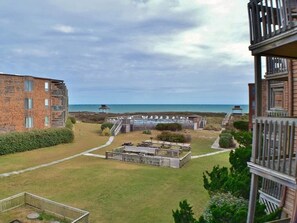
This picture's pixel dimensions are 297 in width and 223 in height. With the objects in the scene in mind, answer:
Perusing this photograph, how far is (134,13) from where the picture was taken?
24.5m

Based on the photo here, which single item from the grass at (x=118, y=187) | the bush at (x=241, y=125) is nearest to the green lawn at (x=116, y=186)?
the grass at (x=118, y=187)

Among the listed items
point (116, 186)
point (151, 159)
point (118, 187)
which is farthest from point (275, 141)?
point (151, 159)

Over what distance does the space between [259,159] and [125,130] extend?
41600 mm

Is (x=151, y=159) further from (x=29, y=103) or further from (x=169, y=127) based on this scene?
(x=169, y=127)

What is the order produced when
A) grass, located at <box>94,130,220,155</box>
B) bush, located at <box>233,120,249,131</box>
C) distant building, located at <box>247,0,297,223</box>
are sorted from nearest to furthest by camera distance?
distant building, located at <box>247,0,297,223</box> → grass, located at <box>94,130,220,155</box> → bush, located at <box>233,120,249,131</box>

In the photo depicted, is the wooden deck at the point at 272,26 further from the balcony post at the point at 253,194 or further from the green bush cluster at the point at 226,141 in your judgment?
the green bush cluster at the point at 226,141

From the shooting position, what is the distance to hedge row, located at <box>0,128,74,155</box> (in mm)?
29709

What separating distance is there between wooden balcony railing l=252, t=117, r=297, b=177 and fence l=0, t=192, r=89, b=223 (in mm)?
8838

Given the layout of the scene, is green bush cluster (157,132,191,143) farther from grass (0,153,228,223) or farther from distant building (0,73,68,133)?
distant building (0,73,68,133)

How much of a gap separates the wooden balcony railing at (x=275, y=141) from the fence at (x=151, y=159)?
726 inches

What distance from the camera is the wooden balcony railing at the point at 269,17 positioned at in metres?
4.84

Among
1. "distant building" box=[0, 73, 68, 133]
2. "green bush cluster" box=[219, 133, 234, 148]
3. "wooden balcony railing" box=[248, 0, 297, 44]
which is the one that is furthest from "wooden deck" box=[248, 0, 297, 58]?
"distant building" box=[0, 73, 68, 133]

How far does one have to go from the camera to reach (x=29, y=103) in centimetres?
3481

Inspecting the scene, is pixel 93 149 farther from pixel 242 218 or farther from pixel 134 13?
pixel 242 218
